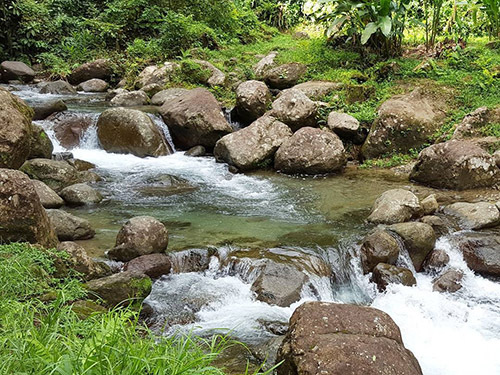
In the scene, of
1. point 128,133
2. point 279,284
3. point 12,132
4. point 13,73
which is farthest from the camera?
point 13,73

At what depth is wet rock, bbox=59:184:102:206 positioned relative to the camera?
7465 millimetres

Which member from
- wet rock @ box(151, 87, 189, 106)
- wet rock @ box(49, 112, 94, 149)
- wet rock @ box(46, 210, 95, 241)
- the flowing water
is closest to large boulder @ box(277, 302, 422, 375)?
the flowing water

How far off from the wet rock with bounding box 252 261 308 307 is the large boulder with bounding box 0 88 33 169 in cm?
359

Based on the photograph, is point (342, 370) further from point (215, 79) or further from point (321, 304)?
point (215, 79)

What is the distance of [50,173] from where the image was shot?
819 cm

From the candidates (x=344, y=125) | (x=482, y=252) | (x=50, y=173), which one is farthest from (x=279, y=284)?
(x=344, y=125)

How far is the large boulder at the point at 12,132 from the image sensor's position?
19.8 ft

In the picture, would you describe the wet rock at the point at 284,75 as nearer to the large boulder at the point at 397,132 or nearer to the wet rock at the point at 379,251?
the large boulder at the point at 397,132

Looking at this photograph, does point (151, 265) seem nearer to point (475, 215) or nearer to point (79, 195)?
point (79, 195)

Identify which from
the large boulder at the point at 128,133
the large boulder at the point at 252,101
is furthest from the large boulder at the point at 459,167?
the large boulder at the point at 128,133

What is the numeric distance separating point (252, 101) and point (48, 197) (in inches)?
206

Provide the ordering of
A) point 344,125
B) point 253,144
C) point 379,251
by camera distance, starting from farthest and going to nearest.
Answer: point 344,125, point 253,144, point 379,251

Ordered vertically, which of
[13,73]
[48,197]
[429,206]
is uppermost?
[13,73]

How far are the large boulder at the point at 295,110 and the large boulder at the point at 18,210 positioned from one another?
21.2ft
